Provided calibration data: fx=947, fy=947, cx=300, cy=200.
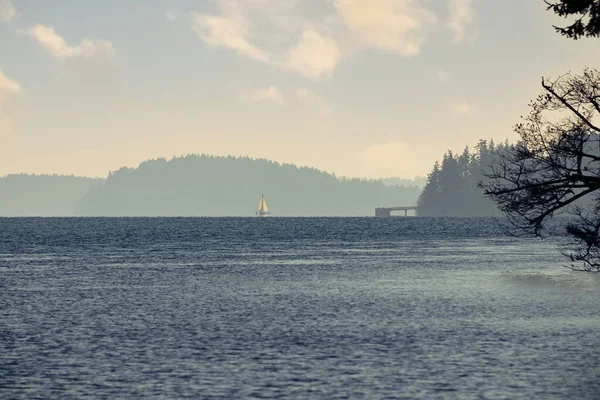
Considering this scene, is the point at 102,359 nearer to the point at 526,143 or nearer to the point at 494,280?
the point at 526,143

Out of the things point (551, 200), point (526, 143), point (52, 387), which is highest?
point (526, 143)

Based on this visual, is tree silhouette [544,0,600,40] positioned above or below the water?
above

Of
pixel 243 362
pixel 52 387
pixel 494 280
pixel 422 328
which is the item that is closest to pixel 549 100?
pixel 422 328

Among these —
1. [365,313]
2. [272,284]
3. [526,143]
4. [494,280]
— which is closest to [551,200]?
[526,143]

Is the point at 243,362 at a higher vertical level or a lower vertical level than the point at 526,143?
lower

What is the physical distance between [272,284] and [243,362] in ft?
89.0

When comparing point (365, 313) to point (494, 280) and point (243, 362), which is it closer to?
point (243, 362)

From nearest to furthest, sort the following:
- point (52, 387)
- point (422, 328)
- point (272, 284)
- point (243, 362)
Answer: point (52, 387) → point (243, 362) → point (422, 328) → point (272, 284)

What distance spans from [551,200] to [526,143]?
105 inches

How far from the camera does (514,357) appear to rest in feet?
79.6

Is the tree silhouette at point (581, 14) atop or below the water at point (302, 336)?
atop

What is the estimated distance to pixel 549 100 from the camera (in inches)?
1521

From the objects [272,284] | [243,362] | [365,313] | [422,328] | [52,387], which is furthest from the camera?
[272,284]

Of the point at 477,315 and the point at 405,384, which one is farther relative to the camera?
the point at 477,315
